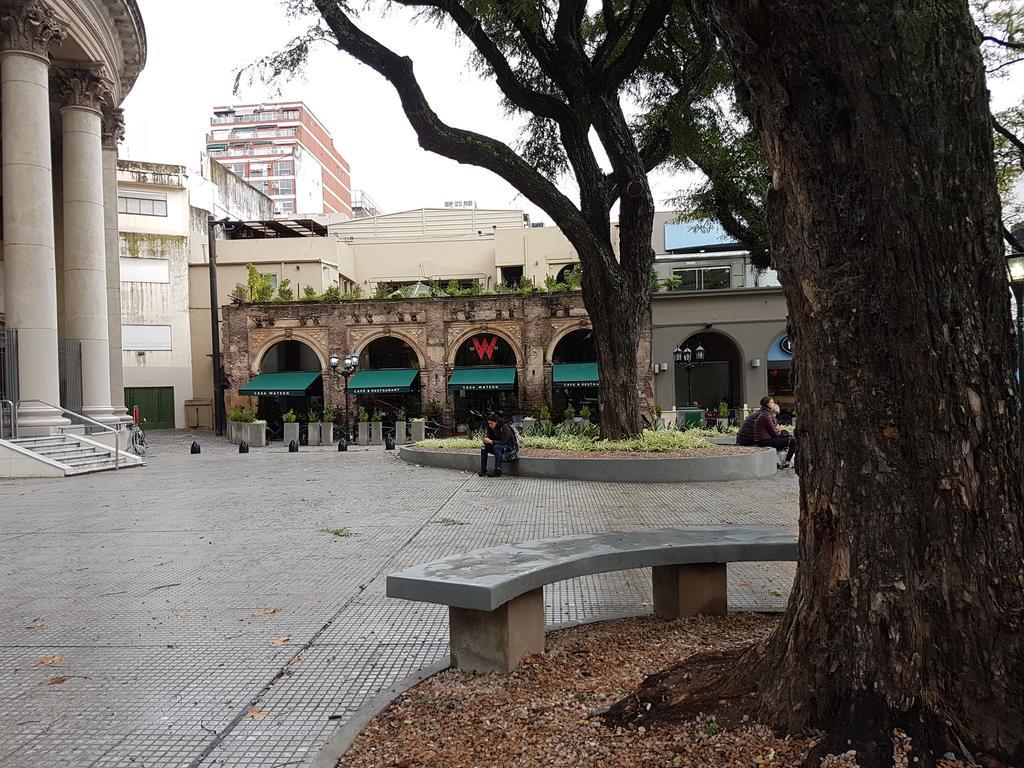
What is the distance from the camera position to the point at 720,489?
12.1 metres

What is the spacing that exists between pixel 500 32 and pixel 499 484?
358 inches

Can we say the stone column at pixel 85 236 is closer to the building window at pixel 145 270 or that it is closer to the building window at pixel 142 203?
the building window at pixel 145 270

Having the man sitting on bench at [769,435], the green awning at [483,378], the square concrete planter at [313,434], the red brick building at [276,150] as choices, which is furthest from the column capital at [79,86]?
the red brick building at [276,150]

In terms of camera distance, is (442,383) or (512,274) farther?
(512,274)

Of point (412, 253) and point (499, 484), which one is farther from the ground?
point (412, 253)

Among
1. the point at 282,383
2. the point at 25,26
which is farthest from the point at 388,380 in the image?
the point at 25,26

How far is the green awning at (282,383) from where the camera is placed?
32531mm

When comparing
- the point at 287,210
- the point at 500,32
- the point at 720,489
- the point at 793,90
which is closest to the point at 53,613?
the point at 793,90

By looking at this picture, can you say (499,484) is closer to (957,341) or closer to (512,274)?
(957,341)

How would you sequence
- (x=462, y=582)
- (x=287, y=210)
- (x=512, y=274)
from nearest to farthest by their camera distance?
(x=462, y=582), (x=512, y=274), (x=287, y=210)

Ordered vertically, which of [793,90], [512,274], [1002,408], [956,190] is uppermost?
[512,274]

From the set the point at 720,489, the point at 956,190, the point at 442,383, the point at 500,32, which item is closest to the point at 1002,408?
the point at 956,190

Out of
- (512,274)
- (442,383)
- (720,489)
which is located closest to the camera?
(720,489)

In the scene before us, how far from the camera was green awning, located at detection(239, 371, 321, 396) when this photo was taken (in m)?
32.5
